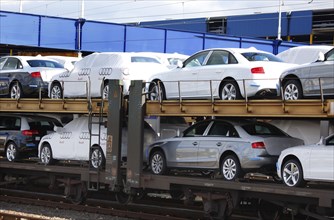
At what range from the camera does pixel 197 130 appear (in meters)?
14.2

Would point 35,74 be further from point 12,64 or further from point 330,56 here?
point 330,56

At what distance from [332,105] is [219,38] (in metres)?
25.4

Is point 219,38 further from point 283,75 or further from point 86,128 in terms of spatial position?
point 283,75

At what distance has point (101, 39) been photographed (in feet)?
112

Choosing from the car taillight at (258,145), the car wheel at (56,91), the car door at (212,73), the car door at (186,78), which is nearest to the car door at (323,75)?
the car taillight at (258,145)

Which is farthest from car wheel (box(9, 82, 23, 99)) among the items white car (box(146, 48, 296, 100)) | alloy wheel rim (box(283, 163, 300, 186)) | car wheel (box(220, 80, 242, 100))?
alloy wheel rim (box(283, 163, 300, 186))

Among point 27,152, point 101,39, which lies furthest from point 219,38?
point 27,152

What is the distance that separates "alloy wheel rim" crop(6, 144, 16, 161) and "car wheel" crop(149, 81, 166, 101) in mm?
5323

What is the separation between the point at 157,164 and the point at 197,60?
2.62 metres

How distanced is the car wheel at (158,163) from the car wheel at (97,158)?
1470 mm


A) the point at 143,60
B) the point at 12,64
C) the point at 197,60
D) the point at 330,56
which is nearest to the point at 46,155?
the point at 12,64

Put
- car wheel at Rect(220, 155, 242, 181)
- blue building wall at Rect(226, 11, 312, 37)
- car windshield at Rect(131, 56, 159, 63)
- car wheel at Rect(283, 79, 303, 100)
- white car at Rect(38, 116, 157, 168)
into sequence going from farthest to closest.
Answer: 1. blue building wall at Rect(226, 11, 312, 37)
2. car windshield at Rect(131, 56, 159, 63)
3. white car at Rect(38, 116, 157, 168)
4. car wheel at Rect(220, 155, 242, 181)
5. car wheel at Rect(283, 79, 303, 100)

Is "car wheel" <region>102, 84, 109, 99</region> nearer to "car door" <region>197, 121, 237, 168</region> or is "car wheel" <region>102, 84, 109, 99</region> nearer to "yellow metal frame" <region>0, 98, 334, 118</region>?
"yellow metal frame" <region>0, 98, 334, 118</region>

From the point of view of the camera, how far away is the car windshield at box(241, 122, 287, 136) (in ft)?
42.7
